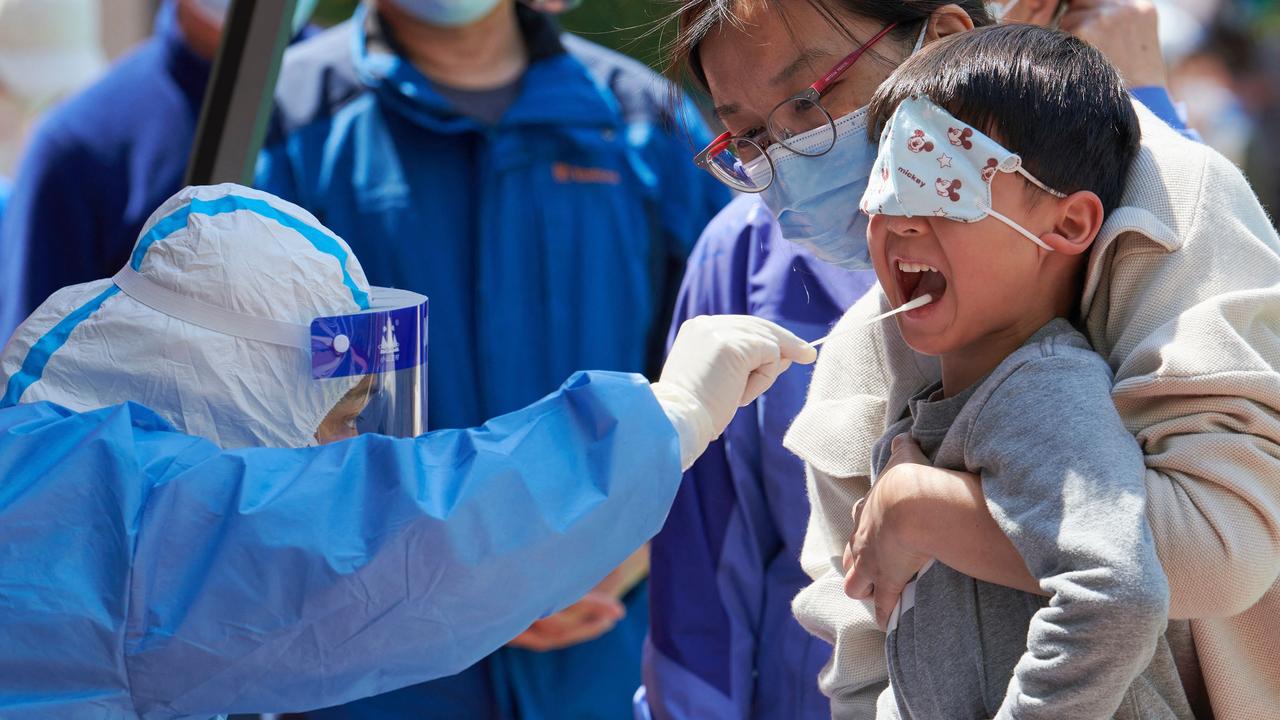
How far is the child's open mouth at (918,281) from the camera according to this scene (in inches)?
71.7

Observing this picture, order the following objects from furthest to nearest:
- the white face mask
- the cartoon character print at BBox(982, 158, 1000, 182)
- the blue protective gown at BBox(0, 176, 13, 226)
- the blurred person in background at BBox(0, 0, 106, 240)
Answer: the blurred person in background at BBox(0, 0, 106, 240) → the blue protective gown at BBox(0, 176, 13, 226) → the white face mask → the cartoon character print at BBox(982, 158, 1000, 182)

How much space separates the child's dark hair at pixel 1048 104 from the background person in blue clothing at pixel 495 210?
1.67 m

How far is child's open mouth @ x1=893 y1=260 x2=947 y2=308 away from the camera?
182cm

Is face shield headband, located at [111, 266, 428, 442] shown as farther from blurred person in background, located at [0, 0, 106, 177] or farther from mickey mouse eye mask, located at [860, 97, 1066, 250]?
blurred person in background, located at [0, 0, 106, 177]

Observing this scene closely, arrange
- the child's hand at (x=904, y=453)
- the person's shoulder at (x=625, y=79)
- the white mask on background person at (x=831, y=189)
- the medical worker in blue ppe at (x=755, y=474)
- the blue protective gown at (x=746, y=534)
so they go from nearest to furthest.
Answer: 1. the child's hand at (x=904, y=453)
2. the white mask on background person at (x=831, y=189)
3. the medical worker in blue ppe at (x=755, y=474)
4. the blue protective gown at (x=746, y=534)
5. the person's shoulder at (x=625, y=79)

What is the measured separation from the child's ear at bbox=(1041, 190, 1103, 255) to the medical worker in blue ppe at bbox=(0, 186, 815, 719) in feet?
1.61

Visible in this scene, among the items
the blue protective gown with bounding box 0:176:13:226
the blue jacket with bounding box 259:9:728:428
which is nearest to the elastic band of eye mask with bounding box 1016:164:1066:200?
the blue jacket with bounding box 259:9:728:428

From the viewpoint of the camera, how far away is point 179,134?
3914 mm

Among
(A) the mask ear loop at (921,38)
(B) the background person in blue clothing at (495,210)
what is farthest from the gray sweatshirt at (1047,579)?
(B) the background person in blue clothing at (495,210)

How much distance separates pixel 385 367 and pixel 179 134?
224 centimetres

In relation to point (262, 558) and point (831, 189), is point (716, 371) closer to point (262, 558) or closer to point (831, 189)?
point (831, 189)

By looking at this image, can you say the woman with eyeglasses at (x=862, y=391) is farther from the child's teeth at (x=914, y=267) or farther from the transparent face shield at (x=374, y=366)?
the transparent face shield at (x=374, y=366)

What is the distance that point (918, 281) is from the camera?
1863 millimetres

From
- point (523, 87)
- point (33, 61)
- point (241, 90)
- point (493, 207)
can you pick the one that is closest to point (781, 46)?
point (241, 90)
